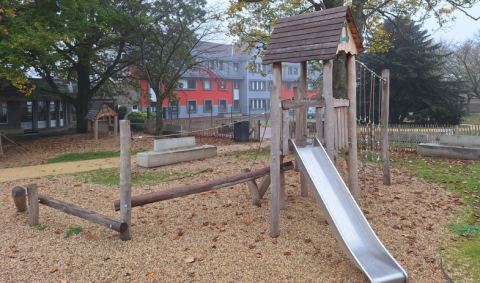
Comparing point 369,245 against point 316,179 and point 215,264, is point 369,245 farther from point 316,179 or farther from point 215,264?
point 215,264

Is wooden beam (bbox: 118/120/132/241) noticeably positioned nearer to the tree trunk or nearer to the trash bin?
the trash bin

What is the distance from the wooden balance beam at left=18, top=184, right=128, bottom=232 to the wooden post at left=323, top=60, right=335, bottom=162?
342cm

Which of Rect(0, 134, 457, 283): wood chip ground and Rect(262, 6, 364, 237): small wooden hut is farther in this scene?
Rect(262, 6, 364, 237): small wooden hut

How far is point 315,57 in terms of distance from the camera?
5691mm

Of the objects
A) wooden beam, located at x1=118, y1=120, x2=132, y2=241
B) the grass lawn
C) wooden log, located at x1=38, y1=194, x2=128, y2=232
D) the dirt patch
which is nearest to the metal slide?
the dirt patch

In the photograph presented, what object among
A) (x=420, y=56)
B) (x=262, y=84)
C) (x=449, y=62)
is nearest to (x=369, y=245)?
(x=420, y=56)

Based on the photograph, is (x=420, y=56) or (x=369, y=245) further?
(x=420, y=56)

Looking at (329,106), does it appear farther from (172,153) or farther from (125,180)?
(172,153)

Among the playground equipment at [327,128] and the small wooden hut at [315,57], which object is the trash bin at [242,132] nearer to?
the playground equipment at [327,128]

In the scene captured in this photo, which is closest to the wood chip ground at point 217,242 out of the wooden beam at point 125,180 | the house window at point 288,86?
the wooden beam at point 125,180

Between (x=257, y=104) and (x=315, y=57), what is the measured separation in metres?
52.1

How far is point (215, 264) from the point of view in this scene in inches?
196

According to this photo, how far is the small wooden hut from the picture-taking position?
581 cm

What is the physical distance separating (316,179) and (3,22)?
1498 centimetres
